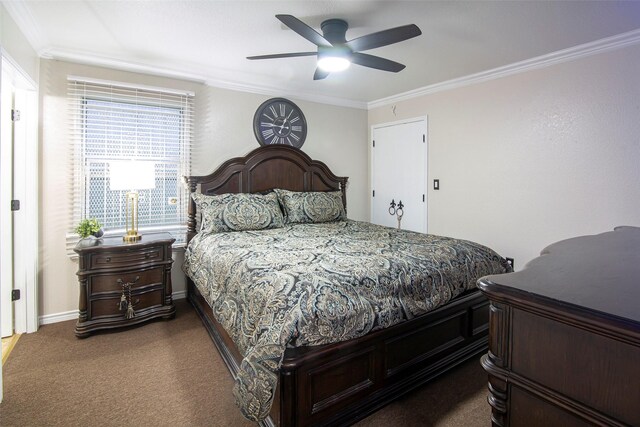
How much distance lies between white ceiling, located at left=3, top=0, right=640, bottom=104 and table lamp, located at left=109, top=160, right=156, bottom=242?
1.03 metres

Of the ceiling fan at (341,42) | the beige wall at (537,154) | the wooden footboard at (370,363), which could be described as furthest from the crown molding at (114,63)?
the beige wall at (537,154)

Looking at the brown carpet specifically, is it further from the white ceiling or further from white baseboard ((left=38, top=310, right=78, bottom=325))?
the white ceiling

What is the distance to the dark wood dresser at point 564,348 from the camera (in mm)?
643

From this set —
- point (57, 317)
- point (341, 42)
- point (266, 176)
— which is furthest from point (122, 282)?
point (341, 42)

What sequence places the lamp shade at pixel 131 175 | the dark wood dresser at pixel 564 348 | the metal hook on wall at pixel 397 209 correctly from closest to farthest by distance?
the dark wood dresser at pixel 564 348 → the lamp shade at pixel 131 175 → the metal hook on wall at pixel 397 209

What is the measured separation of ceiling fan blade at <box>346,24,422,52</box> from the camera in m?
2.06

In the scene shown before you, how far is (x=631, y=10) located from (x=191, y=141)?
3.79 metres

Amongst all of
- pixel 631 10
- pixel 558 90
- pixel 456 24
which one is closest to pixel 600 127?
pixel 558 90

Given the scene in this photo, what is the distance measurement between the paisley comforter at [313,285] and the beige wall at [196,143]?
1312 millimetres

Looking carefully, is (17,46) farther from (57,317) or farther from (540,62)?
(540,62)

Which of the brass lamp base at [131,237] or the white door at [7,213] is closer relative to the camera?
the white door at [7,213]

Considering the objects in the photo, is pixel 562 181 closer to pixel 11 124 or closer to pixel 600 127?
pixel 600 127

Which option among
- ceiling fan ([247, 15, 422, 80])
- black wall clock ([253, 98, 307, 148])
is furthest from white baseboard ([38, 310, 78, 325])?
ceiling fan ([247, 15, 422, 80])

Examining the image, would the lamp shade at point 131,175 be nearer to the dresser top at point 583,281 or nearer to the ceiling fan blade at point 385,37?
the ceiling fan blade at point 385,37
